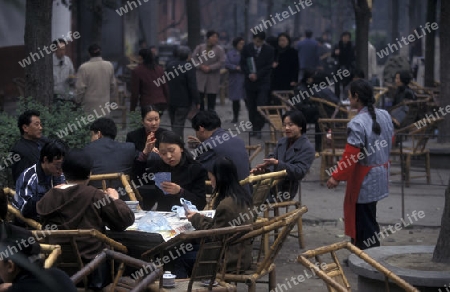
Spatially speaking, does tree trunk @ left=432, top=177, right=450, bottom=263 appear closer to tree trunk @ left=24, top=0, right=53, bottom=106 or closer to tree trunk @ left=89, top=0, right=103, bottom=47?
tree trunk @ left=24, top=0, right=53, bottom=106

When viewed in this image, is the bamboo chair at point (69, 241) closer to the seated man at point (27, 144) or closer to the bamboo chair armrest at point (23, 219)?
Result: the bamboo chair armrest at point (23, 219)

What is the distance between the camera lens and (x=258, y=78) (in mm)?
17719

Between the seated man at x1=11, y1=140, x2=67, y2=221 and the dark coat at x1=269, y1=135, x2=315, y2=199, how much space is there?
251 cm

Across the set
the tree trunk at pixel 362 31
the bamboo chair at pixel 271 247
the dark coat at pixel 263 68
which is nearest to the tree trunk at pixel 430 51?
the tree trunk at pixel 362 31

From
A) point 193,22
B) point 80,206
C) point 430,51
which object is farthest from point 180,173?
point 193,22

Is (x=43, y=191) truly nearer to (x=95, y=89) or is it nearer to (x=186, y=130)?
(x=95, y=89)

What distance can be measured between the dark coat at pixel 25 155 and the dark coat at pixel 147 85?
18.5 ft

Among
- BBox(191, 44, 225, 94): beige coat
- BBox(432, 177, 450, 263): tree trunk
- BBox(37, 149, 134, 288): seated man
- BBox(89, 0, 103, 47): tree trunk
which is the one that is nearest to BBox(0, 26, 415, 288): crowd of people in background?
BBox(37, 149, 134, 288): seated man

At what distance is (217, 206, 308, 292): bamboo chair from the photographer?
6.37m

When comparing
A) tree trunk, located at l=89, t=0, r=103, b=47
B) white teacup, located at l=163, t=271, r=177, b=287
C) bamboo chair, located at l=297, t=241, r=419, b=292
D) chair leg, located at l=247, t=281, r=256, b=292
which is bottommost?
chair leg, located at l=247, t=281, r=256, b=292

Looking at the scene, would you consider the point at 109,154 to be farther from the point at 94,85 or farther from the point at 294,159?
Result: the point at 94,85

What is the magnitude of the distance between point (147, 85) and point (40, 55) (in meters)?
2.95

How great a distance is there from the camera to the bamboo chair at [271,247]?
20.9 ft

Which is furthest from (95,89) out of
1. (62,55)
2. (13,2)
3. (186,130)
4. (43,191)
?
(13,2)
